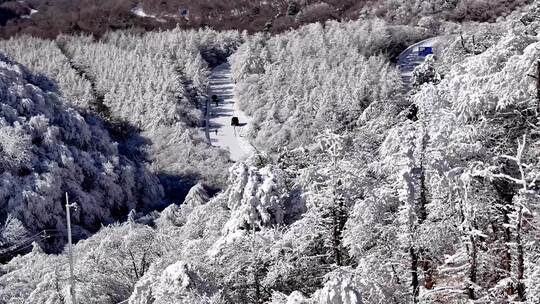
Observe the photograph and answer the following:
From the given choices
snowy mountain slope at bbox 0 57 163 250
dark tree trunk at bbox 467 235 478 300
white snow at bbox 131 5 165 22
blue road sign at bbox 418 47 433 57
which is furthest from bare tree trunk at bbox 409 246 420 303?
white snow at bbox 131 5 165 22

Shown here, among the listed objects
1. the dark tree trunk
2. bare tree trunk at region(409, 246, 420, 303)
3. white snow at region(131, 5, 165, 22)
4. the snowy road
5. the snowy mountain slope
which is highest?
the dark tree trunk

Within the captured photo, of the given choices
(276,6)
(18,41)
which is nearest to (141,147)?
(18,41)

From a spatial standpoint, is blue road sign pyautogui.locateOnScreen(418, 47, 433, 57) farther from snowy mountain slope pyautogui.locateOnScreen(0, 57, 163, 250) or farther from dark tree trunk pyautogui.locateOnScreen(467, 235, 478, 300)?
dark tree trunk pyautogui.locateOnScreen(467, 235, 478, 300)

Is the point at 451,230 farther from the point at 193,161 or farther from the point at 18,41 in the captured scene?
the point at 18,41

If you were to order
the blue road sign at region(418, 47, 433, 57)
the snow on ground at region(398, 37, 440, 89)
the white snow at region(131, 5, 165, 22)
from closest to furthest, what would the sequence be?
the snow on ground at region(398, 37, 440, 89)
the blue road sign at region(418, 47, 433, 57)
the white snow at region(131, 5, 165, 22)

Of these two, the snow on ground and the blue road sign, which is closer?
the snow on ground

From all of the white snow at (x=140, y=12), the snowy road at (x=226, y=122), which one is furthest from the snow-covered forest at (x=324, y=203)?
the white snow at (x=140, y=12)

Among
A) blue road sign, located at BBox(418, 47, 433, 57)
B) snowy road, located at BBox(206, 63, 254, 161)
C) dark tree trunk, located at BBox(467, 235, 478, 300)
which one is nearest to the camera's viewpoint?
dark tree trunk, located at BBox(467, 235, 478, 300)

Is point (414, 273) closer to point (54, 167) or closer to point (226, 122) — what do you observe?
point (54, 167)
